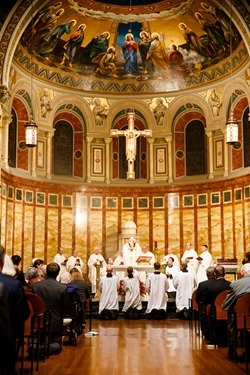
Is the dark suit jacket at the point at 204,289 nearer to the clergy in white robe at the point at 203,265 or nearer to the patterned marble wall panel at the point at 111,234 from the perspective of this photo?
the clergy in white robe at the point at 203,265

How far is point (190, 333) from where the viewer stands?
52.0ft

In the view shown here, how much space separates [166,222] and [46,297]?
17.5 m

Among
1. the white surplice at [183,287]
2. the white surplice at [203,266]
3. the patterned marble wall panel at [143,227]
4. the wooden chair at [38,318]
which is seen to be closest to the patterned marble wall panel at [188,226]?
the patterned marble wall panel at [143,227]

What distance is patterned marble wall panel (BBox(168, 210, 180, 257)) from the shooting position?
1123 inches

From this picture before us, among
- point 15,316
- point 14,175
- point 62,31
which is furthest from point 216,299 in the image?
point 62,31

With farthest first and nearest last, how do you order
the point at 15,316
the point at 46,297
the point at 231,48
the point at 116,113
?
the point at 116,113 < the point at 231,48 < the point at 46,297 < the point at 15,316

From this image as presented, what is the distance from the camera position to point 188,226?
28.5m

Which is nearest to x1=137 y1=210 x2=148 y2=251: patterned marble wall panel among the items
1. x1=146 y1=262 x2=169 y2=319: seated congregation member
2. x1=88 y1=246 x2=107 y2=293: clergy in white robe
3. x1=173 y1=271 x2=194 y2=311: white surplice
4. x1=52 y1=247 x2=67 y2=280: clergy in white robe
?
x1=88 y1=246 x2=107 y2=293: clergy in white robe

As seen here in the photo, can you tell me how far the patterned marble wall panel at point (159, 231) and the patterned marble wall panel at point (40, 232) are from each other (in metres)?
5.32

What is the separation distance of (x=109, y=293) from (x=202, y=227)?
8.78 meters

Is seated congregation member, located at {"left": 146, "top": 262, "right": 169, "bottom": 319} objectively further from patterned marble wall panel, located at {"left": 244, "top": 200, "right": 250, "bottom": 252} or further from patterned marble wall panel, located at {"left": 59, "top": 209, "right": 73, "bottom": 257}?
patterned marble wall panel, located at {"left": 59, "top": 209, "right": 73, "bottom": 257}

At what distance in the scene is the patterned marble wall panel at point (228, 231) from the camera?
26.7 m

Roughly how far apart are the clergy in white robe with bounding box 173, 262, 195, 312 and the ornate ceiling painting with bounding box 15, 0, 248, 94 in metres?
10.1

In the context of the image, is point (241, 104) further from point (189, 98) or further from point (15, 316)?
point (15, 316)
